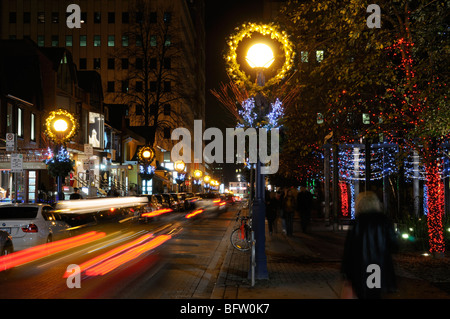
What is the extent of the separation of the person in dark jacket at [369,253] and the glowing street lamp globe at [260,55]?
482 centimetres

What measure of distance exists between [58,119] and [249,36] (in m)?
17.2

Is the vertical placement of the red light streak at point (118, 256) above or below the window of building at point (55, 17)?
below

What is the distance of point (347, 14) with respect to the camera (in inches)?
459

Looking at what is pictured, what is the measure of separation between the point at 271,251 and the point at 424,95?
6963mm

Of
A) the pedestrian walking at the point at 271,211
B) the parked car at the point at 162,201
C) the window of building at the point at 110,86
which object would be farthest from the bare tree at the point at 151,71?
the pedestrian walking at the point at 271,211

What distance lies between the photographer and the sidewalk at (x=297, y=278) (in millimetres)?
9242

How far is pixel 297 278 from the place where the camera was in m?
11.0

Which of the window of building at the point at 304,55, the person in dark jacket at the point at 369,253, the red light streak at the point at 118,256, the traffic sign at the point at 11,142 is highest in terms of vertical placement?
the window of building at the point at 304,55

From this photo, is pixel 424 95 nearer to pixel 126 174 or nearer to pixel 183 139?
pixel 126 174

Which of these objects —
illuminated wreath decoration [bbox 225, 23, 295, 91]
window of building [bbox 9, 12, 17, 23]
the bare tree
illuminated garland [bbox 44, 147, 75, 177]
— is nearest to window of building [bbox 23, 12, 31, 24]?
window of building [bbox 9, 12, 17, 23]

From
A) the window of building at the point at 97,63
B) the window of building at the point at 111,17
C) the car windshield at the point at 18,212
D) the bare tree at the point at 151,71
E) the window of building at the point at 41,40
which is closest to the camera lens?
the car windshield at the point at 18,212

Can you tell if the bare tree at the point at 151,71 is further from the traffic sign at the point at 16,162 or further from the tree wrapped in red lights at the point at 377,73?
the tree wrapped in red lights at the point at 377,73

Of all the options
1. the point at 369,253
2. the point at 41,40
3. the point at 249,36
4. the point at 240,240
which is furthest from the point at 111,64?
the point at 369,253
